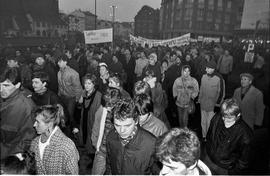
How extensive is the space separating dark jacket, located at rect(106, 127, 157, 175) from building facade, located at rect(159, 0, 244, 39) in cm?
359

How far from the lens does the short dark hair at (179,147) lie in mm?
1699

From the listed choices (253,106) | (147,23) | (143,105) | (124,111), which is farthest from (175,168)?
(147,23)

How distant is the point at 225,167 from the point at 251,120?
5.46ft

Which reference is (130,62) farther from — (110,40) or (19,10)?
(19,10)

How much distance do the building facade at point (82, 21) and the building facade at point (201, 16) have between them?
4.88ft

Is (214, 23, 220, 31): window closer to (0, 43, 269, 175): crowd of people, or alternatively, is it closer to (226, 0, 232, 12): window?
(226, 0, 232, 12): window

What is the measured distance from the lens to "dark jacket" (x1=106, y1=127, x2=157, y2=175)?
219 centimetres

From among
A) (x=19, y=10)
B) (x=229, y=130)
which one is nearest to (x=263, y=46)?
(x=229, y=130)

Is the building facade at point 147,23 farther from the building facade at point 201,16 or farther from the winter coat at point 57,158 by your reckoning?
the winter coat at point 57,158

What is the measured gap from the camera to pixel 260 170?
390 centimetres

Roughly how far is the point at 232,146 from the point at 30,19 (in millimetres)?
4046

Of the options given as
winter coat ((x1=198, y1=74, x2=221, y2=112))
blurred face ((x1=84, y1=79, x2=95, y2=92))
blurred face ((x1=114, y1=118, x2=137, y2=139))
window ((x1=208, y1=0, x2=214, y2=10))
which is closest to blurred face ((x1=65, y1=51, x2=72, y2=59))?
blurred face ((x1=84, y1=79, x2=95, y2=92))

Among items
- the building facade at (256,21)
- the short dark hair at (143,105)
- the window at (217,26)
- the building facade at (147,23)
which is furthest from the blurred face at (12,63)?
the building facade at (256,21)

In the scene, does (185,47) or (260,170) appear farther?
(185,47)
